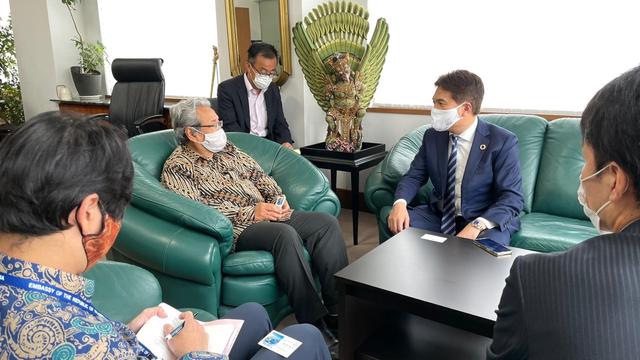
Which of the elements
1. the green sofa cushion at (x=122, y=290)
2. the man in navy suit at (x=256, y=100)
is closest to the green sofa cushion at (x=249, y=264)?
the green sofa cushion at (x=122, y=290)

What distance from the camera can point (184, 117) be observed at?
2199 millimetres

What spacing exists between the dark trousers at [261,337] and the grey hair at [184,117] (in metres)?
1.15

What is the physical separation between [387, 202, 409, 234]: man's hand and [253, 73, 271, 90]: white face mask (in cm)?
139

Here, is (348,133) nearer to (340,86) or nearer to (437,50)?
(340,86)

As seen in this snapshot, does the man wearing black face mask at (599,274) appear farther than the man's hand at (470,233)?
No

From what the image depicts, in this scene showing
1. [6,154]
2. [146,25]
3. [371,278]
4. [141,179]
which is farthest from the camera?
[146,25]

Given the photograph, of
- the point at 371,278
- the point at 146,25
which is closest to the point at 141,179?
the point at 371,278

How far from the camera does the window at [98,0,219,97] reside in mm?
4637

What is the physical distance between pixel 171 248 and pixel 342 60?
5.29 ft

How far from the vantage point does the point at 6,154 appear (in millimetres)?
664

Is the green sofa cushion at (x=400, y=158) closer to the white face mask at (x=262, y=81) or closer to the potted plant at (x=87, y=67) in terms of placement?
the white face mask at (x=262, y=81)

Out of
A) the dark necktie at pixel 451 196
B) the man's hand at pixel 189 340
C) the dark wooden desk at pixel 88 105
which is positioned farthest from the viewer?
the dark wooden desk at pixel 88 105

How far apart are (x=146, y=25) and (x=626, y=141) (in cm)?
534

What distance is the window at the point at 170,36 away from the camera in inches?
183
